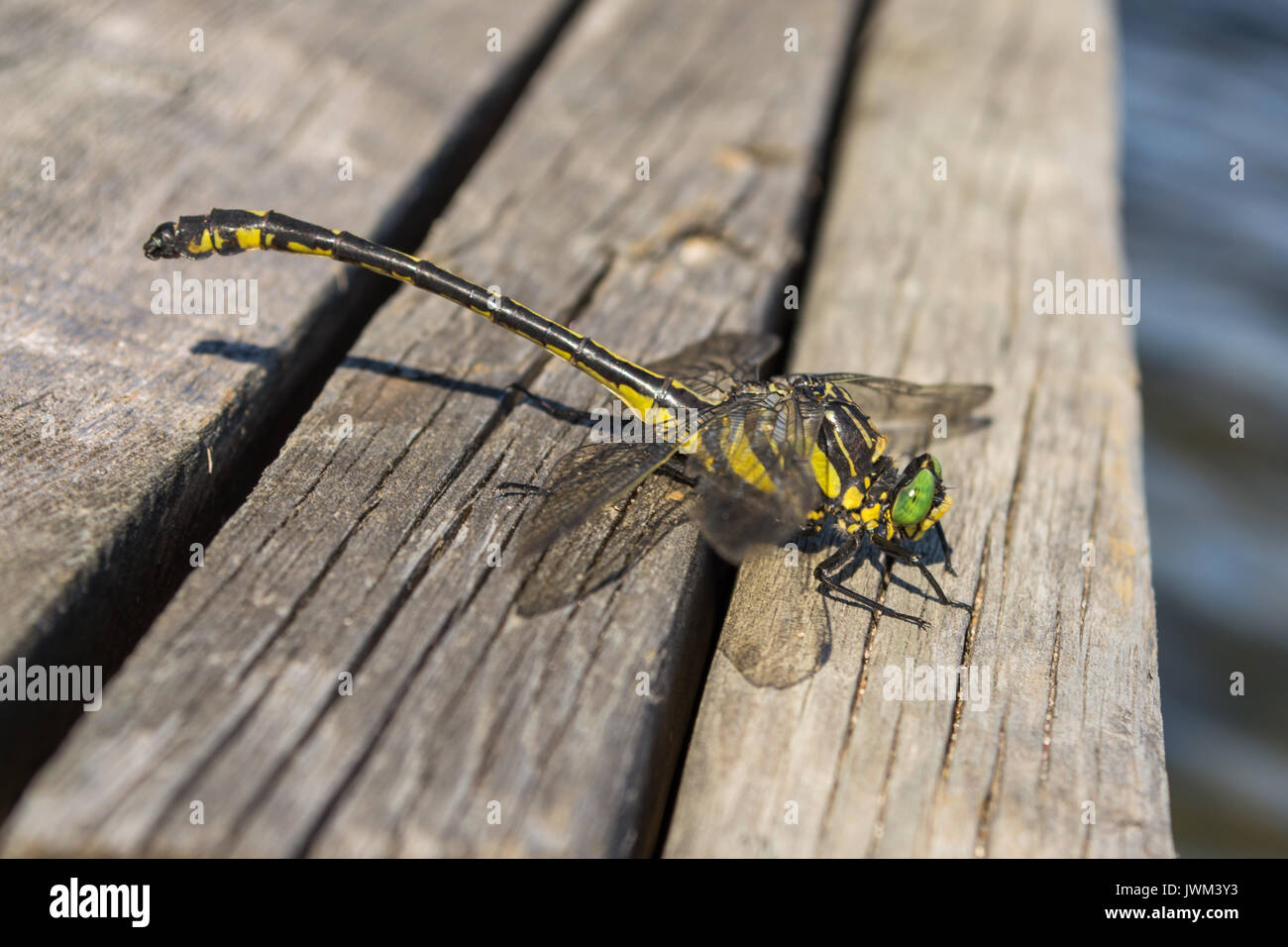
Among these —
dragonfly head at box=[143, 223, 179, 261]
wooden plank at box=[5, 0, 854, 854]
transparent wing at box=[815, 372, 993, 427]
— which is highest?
dragonfly head at box=[143, 223, 179, 261]

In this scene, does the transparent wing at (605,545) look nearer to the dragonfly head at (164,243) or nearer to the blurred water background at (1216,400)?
the dragonfly head at (164,243)

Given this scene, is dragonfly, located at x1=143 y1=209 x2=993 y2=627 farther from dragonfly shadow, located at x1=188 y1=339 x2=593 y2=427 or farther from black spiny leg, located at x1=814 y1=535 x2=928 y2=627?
dragonfly shadow, located at x1=188 y1=339 x2=593 y2=427

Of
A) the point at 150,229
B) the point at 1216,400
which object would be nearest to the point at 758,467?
the point at 150,229

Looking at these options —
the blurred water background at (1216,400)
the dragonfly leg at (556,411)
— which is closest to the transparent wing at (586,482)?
the dragonfly leg at (556,411)

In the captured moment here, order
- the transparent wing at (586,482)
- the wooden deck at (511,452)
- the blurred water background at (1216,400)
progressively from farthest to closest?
1. the blurred water background at (1216,400)
2. the transparent wing at (586,482)
3. the wooden deck at (511,452)

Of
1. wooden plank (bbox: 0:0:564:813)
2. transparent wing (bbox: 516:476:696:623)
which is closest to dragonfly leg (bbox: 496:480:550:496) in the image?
transparent wing (bbox: 516:476:696:623)

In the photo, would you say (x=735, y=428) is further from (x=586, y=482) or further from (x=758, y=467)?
(x=586, y=482)

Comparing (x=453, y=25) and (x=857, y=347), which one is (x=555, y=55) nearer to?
(x=453, y=25)
